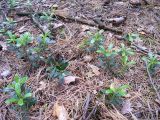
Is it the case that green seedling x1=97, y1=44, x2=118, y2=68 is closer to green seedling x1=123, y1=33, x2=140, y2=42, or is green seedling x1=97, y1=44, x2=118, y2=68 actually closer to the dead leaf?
the dead leaf

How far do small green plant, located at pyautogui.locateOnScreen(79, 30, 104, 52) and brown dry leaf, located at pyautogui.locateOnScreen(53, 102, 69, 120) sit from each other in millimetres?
691

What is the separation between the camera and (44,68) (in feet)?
6.88

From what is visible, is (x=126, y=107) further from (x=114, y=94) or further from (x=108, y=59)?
(x=108, y=59)

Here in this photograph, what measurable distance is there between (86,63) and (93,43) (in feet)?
0.65

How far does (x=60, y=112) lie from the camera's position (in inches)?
66.7

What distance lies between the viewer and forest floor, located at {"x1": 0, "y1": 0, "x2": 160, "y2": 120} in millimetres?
1745

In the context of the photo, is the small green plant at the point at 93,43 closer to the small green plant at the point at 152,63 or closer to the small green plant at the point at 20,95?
the small green plant at the point at 152,63

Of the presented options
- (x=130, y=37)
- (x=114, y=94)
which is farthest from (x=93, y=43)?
(x=114, y=94)

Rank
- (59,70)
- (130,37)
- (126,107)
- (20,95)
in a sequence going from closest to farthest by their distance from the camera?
(20,95)
(126,107)
(59,70)
(130,37)

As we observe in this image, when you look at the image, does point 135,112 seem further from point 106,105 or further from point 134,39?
point 134,39

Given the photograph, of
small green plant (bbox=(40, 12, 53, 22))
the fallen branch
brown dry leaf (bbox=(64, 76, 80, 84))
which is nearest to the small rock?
brown dry leaf (bbox=(64, 76, 80, 84))

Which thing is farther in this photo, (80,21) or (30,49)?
(80,21)

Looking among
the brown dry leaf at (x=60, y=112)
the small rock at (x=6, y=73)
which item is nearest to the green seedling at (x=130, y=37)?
the brown dry leaf at (x=60, y=112)

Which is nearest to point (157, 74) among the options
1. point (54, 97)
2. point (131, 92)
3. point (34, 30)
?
point (131, 92)
